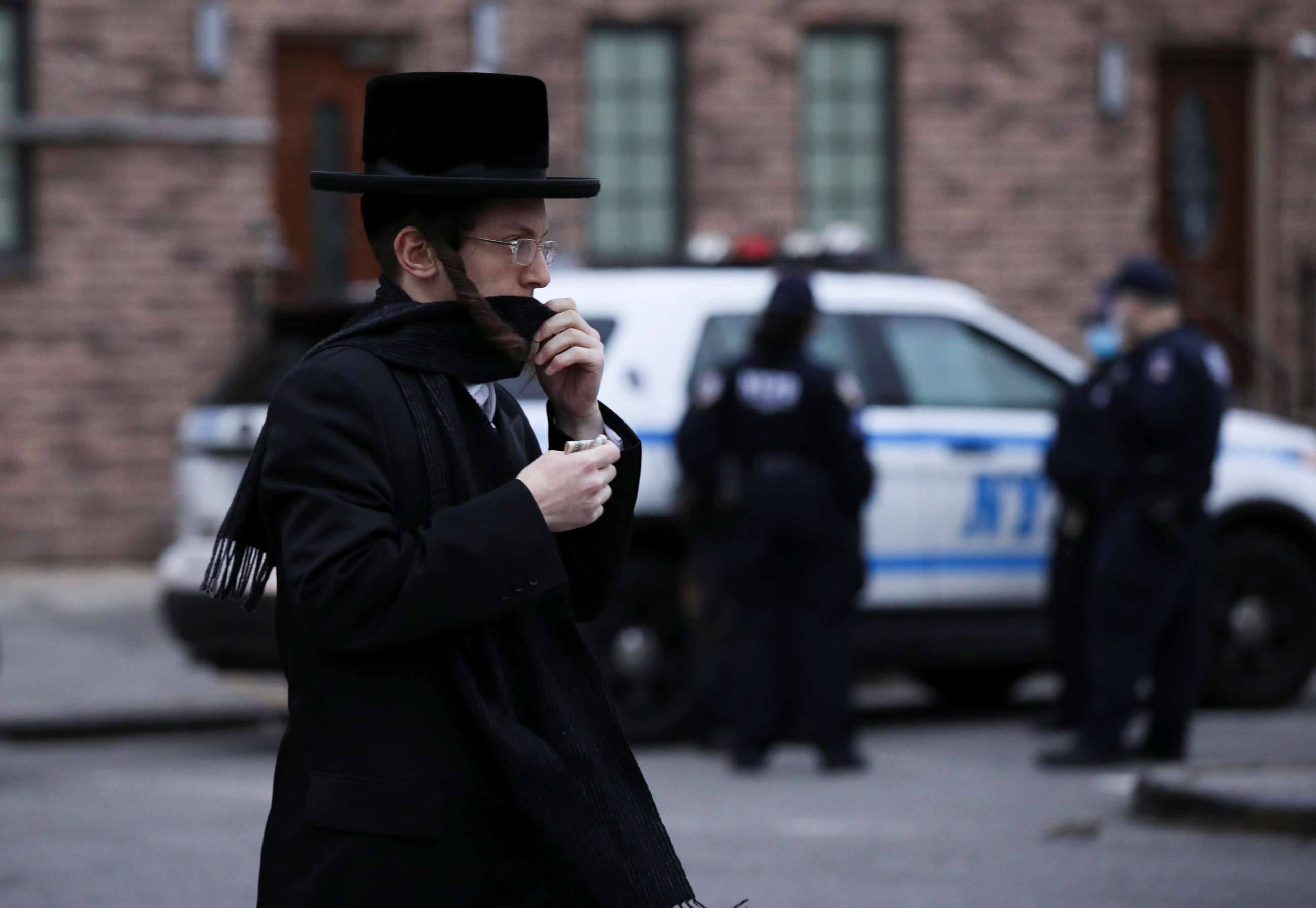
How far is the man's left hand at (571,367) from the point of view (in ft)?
9.60

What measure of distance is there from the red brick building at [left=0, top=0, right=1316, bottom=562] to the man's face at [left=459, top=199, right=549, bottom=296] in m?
11.8

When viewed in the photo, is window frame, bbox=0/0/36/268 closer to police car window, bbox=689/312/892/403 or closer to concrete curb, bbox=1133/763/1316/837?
police car window, bbox=689/312/892/403

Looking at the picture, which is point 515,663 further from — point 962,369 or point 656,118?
point 656,118

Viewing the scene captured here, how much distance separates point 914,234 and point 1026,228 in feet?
2.81

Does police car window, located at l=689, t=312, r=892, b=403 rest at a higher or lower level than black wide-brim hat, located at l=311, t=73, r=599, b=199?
lower

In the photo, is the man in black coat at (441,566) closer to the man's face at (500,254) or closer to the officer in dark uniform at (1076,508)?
the man's face at (500,254)

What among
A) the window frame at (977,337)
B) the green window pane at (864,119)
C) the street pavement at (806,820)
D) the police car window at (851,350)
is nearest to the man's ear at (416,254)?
the street pavement at (806,820)

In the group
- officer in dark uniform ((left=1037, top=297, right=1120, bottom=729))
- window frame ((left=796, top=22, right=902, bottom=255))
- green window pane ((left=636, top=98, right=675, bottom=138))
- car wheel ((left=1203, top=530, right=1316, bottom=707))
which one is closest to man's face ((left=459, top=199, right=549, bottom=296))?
officer in dark uniform ((left=1037, top=297, right=1120, bottom=729))

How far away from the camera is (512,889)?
2.89 meters

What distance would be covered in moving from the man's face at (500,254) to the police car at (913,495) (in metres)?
5.85

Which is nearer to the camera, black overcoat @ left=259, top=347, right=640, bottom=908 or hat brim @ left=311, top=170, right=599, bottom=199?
black overcoat @ left=259, top=347, right=640, bottom=908

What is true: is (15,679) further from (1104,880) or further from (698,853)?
(1104,880)

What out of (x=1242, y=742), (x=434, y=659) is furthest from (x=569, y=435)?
(x=1242, y=742)

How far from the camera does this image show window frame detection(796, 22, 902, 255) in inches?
631
